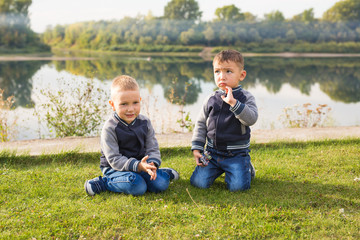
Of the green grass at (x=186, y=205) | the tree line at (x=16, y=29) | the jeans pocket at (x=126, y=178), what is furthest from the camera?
the tree line at (x=16, y=29)

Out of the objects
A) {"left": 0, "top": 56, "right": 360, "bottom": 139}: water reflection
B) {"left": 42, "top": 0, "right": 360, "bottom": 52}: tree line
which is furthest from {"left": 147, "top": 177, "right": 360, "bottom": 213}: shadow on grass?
{"left": 42, "top": 0, "right": 360, "bottom": 52}: tree line

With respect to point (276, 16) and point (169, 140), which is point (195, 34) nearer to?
point (276, 16)

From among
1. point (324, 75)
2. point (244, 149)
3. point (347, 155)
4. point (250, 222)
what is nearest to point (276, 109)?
point (347, 155)

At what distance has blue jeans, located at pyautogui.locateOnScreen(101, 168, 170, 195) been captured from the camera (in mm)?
3547

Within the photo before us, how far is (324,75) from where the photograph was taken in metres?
25.0

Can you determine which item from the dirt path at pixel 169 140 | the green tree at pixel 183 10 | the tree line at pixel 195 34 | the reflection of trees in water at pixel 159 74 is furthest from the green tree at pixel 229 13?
the dirt path at pixel 169 140

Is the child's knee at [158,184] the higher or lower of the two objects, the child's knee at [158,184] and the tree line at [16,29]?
the lower

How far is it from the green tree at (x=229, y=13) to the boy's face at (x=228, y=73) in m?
77.9

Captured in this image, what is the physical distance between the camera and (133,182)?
11.6 ft

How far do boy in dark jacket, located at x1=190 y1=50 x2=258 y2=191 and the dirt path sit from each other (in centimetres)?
132

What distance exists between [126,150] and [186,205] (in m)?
0.89

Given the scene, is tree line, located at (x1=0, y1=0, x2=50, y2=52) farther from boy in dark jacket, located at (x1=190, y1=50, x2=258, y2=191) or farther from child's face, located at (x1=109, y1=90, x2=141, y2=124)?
boy in dark jacket, located at (x1=190, y1=50, x2=258, y2=191)

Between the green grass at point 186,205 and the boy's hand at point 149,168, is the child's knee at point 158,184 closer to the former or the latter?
the green grass at point 186,205

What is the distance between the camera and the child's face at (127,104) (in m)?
3.55
